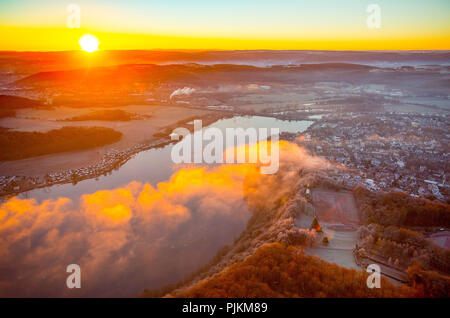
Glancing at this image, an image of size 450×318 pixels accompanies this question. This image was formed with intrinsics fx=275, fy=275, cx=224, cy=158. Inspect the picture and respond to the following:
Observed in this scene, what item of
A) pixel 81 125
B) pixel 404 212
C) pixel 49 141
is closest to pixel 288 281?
pixel 404 212

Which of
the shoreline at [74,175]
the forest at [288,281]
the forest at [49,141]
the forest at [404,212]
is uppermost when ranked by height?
the forest at [49,141]

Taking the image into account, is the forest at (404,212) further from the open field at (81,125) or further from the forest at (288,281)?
the open field at (81,125)

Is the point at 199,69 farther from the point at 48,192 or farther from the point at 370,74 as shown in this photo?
the point at 48,192

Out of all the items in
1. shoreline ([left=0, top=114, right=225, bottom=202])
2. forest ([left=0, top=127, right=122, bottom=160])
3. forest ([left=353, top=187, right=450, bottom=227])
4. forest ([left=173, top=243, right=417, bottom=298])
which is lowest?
forest ([left=173, top=243, right=417, bottom=298])

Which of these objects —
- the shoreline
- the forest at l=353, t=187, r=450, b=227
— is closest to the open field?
the shoreline

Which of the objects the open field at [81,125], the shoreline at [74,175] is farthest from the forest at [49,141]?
the shoreline at [74,175]

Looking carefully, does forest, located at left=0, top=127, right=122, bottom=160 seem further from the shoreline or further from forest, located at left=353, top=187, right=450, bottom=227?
forest, located at left=353, top=187, right=450, bottom=227

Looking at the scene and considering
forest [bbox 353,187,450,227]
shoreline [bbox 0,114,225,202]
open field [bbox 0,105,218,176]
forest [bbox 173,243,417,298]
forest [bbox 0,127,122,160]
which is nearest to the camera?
forest [bbox 173,243,417,298]

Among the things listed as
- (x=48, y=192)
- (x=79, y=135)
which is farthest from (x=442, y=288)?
(x=79, y=135)

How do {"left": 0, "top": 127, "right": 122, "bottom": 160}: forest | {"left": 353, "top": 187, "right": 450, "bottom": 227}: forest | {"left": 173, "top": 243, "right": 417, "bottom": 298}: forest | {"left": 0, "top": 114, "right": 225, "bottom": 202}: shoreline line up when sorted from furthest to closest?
{"left": 0, "top": 127, "right": 122, "bottom": 160}: forest, {"left": 0, "top": 114, "right": 225, "bottom": 202}: shoreline, {"left": 353, "top": 187, "right": 450, "bottom": 227}: forest, {"left": 173, "top": 243, "right": 417, "bottom": 298}: forest
